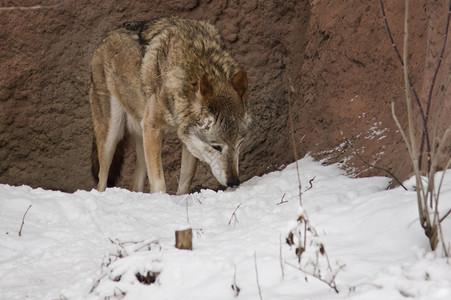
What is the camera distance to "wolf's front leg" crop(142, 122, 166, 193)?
22.4ft

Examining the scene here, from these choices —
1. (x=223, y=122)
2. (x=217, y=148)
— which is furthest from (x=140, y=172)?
(x=223, y=122)

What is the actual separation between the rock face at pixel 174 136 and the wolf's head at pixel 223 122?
1057 millimetres

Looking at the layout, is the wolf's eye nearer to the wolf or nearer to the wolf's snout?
the wolf

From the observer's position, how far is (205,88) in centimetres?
618

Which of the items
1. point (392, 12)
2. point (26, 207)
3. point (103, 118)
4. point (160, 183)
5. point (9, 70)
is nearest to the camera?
point (26, 207)

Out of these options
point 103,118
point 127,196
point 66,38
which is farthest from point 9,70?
point 127,196

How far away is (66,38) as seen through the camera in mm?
8352

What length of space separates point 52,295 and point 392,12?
4.27 metres

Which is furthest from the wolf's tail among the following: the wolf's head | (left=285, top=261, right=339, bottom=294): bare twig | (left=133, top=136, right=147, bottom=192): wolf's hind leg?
(left=285, top=261, right=339, bottom=294): bare twig

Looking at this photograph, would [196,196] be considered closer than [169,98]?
Yes

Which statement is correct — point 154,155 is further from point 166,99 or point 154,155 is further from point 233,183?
point 233,183

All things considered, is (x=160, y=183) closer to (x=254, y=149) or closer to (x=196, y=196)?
(x=196, y=196)

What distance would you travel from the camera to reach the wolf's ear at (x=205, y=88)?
6.11 metres

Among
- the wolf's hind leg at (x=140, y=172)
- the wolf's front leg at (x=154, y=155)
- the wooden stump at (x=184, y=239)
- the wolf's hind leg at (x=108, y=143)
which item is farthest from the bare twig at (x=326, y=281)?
the wolf's hind leg at (x=140, y=172)
